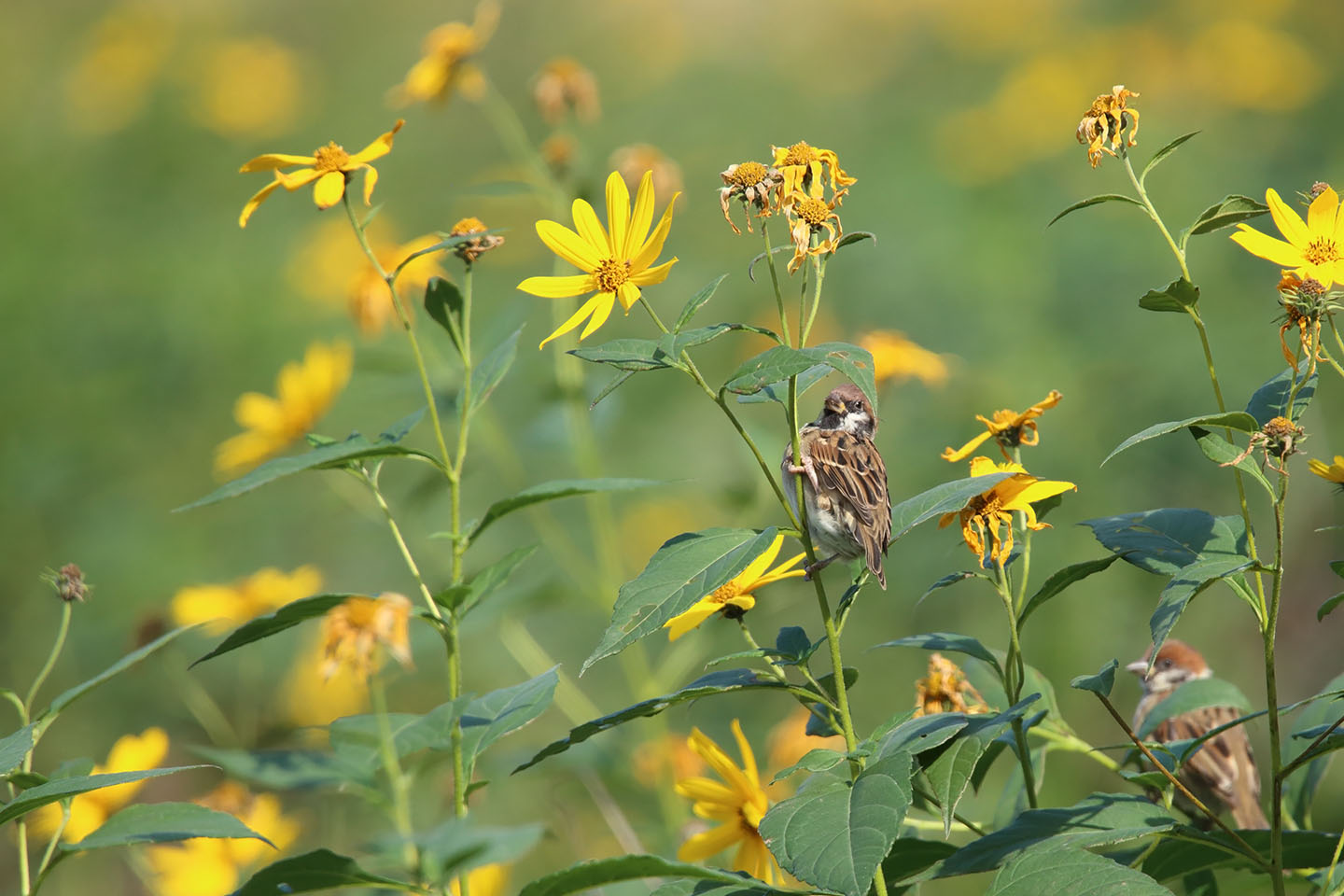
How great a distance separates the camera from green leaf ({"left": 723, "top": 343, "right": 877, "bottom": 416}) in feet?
4.08

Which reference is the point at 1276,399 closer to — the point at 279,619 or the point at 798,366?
the point at 798,366

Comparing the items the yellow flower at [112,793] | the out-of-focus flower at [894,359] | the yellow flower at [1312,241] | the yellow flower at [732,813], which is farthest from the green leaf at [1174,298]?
the yellow flower at [112,793]

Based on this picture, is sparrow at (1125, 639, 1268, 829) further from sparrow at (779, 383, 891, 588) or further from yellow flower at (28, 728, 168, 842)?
yellow flower at (28, 728, 168, 842)

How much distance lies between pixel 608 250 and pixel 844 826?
0.79m

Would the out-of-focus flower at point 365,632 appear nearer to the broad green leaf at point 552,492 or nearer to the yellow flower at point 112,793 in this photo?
the broad green leaf at point 552,492

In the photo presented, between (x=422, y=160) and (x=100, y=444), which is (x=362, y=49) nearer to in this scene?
(x=422, y=160)

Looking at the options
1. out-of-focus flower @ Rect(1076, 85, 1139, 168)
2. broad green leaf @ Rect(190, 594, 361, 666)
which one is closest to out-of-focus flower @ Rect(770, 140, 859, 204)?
out-of-focus flower @ Rect(1076, 85, 1139, 168)

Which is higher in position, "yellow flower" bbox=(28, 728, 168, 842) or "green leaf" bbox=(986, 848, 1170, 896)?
"green leaf" bbox=(986, 848, 1170, 896)

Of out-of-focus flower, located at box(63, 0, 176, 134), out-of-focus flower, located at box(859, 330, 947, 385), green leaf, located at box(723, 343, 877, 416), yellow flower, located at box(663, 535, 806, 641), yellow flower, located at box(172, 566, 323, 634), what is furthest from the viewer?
out-of-focus flower, located at box(63, 0, 176, 134)

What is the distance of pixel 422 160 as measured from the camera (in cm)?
777

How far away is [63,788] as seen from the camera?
52.2 inches

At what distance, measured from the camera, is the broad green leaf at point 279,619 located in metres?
1.40

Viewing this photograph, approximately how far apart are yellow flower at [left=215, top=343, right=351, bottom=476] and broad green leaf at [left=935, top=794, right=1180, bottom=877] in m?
1.82

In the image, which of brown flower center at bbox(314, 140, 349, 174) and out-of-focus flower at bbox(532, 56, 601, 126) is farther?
out-of-focus flower at bbox(532, 56, 601, 126)
